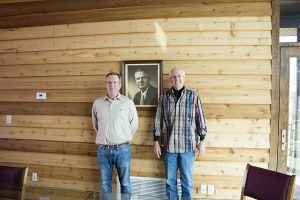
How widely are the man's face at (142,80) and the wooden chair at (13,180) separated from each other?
152 cm

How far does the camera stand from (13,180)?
6.37 ft

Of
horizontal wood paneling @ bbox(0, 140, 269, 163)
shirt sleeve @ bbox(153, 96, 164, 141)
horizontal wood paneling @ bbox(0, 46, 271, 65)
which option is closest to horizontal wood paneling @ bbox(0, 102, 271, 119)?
shirt sleeve @ bbox(153, 96, 164, 141)

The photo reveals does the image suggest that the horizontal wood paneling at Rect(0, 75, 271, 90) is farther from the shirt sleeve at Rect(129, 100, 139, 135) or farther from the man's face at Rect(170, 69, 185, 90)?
the shirt sleeve at Rect(129, 100, 139, 135)

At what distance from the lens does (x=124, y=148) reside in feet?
8.68

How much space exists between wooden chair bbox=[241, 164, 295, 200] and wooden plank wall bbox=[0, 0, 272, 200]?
1.06m

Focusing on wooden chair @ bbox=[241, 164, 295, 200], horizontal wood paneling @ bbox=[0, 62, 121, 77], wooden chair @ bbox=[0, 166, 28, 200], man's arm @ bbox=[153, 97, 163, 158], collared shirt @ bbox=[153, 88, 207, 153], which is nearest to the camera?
wooden chair @ bbox=[241, 164, 295, 200]

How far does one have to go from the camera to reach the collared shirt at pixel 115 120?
8.54ft

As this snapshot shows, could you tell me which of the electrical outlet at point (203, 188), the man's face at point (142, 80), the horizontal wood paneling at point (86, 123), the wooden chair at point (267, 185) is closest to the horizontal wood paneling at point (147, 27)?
the man's face at point (142, 80)

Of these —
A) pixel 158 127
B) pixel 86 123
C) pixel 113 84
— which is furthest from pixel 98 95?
pixel 158 127

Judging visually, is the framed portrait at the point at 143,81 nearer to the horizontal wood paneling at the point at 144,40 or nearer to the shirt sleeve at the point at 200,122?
the horizontal wood paneling at the point at 144,40

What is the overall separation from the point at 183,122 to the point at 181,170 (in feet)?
1.71

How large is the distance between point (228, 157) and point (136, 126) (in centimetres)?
113

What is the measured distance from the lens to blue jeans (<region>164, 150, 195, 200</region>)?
8.52 feet

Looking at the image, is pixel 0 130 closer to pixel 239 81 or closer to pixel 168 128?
pixel 168 128
